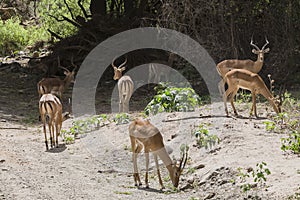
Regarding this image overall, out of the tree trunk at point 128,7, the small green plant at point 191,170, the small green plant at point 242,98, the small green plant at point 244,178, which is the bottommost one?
the small green plant at point 191,170

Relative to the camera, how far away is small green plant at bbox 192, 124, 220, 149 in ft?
29.8

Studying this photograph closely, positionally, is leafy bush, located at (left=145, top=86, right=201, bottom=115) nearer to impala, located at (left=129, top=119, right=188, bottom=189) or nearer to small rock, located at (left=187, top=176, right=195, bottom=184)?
impala, located at (left=129, top=119, right=188, bottom=189)

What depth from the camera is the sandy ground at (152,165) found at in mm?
7293

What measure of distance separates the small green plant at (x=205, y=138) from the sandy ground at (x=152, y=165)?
0.10 m

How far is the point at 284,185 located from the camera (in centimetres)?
665

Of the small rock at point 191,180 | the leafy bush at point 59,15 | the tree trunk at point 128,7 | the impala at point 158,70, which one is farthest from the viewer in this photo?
the leafy bush at point 59,15

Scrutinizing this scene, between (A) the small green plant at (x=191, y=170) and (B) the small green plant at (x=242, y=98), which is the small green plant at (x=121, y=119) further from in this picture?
(A) the small green plant at (x=191, y=170)

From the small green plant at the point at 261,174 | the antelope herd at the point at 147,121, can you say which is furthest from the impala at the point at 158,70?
the small green plant at the point at 261,174

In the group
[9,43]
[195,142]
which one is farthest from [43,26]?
[195,142]

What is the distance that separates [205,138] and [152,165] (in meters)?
0.93

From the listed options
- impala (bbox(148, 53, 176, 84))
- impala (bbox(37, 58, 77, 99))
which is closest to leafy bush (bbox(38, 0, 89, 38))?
impala (bbox(148, 53, 176, 84))

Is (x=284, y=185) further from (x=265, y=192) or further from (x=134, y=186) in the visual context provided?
(x=134, y=186)

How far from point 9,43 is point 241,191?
18.3 metres

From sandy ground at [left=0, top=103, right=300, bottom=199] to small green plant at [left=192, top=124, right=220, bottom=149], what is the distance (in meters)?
0.10
